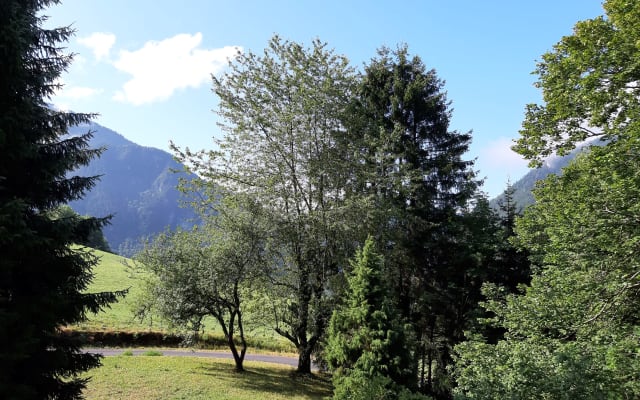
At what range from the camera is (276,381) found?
16.8m

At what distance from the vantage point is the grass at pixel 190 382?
1304cm

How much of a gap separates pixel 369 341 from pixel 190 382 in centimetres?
859

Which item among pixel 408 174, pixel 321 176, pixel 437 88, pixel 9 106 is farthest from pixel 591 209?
pixel 9 106

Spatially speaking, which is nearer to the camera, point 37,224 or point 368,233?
point 37,224

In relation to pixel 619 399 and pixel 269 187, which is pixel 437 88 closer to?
pixel 269 187

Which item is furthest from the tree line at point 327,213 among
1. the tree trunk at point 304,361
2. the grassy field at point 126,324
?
the grassy field at point 126,324

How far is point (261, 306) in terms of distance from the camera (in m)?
17.8

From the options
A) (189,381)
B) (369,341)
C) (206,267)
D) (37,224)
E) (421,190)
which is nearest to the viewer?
(37,224)

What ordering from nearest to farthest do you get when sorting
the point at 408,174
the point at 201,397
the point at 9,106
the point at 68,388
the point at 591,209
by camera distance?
the point at 9,106
the point at 68,388
the point at 591,209
the point at 201,397
the point at 408,174

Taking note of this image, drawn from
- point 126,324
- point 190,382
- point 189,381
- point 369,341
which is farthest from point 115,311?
point 369,341

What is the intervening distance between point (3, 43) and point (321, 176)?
1272 cm

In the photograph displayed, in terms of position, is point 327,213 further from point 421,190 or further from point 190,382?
point 190,382

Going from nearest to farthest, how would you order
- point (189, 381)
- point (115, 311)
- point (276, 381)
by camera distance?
point (189, 381) < point (276, 381) < point (115, 311)

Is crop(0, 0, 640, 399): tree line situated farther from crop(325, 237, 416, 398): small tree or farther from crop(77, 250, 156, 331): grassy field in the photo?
crop(77, 250, 156, 331): grassy field
